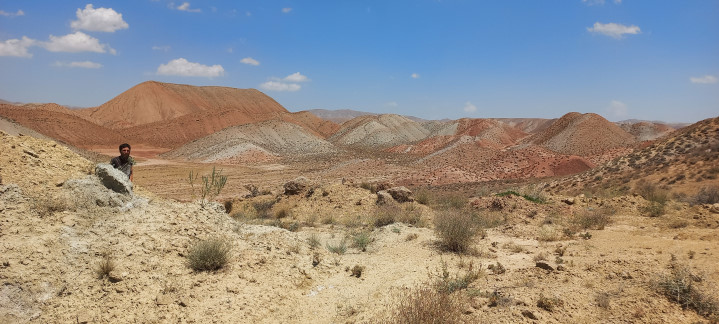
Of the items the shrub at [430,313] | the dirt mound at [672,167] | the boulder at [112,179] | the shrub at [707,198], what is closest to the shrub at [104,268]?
the boulder at [112,179]

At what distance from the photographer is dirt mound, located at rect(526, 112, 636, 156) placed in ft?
153

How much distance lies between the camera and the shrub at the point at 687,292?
4.23 meters

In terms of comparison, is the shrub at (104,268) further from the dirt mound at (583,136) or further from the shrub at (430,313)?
the dirt mound at (583,136)

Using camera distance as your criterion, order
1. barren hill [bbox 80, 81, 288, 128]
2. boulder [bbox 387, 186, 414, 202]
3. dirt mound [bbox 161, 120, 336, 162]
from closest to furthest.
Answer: boulder [bbox 387, 186, 414, 202] → dirt mound [bbox 161, 120, 336, 162] → barren hill [bbox 80, 81, 288, 128]

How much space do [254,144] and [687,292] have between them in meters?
43.3

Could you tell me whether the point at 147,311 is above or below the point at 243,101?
below

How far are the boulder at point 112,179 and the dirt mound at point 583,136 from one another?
47.8 meters

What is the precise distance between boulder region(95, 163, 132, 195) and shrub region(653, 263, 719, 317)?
8.22 meters

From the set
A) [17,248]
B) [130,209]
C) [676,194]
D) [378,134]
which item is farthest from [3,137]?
[378,134]

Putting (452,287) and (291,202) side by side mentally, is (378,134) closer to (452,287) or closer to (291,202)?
(291,202)

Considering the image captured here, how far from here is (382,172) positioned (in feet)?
107

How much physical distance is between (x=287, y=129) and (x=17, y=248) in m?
50.6

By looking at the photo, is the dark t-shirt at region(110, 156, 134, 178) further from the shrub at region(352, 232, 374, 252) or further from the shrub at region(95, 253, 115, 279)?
the shrub at region(352, 232, 374, 252)

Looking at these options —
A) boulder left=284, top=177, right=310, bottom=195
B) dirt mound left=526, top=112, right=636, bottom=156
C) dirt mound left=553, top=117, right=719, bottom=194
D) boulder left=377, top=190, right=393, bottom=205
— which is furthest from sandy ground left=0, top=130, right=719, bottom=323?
dirt mound left=526, top=112, right=636, bottom=156
